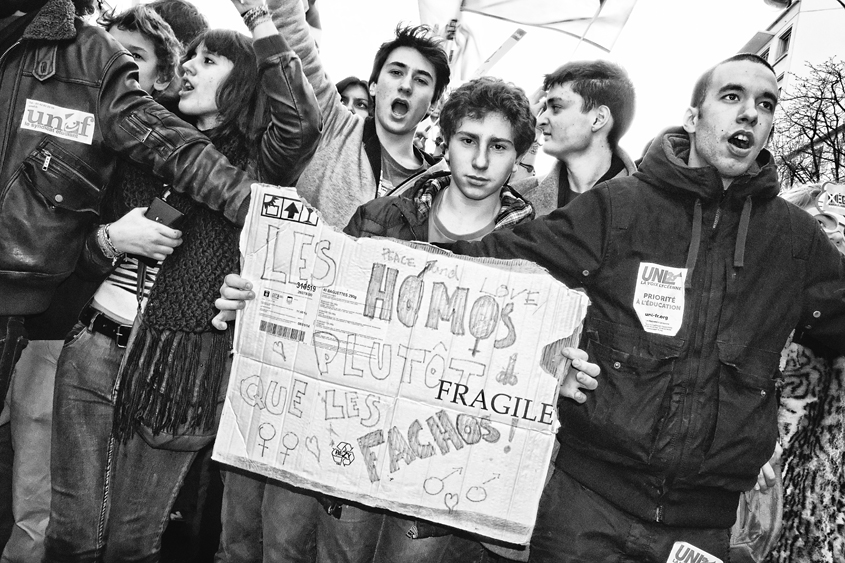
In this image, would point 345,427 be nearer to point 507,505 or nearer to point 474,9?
point 507,505

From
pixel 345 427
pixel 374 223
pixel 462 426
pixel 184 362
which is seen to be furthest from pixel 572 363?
pixel 184 362

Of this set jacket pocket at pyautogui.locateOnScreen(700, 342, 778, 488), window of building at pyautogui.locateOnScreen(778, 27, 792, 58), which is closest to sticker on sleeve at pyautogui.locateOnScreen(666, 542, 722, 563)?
jacket pocket at pyautogui.locateOnScreen(700, 342, 778, 488)

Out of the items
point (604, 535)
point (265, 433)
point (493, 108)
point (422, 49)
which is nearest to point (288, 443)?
point (265, 433)

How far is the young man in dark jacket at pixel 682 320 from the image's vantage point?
2.04 m

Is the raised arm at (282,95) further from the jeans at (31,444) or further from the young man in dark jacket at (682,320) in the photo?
the jeans at (31,444)

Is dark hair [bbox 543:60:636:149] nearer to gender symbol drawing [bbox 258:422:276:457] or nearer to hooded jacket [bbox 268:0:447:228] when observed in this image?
hooded jacket [bbox 268:0:447:228]

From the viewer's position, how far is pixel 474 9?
224 inches

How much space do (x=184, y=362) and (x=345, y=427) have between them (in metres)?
0.59

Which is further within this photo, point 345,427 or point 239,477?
point 239,477

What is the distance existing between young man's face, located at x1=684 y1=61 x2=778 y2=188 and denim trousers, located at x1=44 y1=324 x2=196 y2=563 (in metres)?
1.93

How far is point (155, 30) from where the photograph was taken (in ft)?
8.98

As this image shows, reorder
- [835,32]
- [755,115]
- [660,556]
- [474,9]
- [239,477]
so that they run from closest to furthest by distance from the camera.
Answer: [660,556], [755,115], [239,477], [474,9], [835,32]

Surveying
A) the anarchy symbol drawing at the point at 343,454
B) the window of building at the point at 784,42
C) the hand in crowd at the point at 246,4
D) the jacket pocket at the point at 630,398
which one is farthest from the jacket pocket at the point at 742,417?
the window of building at the point at 784,42

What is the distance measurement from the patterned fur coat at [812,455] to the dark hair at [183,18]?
2.76 meters
